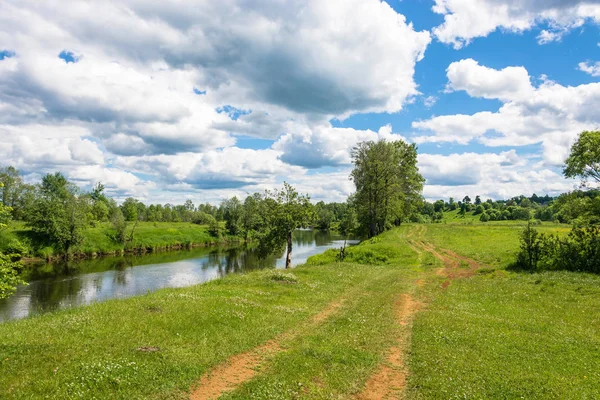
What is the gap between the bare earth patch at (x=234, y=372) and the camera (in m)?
11.8

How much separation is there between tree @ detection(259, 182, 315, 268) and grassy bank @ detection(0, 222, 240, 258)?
56363 mm

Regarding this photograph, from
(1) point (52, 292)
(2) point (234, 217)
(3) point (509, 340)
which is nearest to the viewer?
(3) point (509, 340)

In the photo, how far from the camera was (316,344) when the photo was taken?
1622 cm

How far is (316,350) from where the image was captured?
15.3 meters

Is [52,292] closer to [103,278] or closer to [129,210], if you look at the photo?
[103,278]

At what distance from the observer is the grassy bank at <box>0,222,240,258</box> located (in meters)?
75.3

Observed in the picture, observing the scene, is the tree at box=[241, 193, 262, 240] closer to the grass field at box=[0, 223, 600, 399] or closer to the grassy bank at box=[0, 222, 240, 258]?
the grassy bank at box=[0, 222, 240, 258]

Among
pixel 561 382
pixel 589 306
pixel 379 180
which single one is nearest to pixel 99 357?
pixel 561 382

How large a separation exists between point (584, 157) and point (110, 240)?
332 feet

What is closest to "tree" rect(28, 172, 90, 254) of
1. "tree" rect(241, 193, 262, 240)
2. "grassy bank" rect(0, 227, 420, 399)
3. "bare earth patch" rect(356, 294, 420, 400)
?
"tree" rect(241, 193, 262, 240)

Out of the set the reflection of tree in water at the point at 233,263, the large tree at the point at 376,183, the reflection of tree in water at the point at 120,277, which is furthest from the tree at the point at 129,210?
the large tree at the point at 376,183

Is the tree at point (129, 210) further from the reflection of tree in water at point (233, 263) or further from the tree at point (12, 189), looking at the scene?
the reflection of tree in water at point (233, 263)

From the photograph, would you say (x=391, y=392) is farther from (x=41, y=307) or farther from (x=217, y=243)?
(x=217, y=243)

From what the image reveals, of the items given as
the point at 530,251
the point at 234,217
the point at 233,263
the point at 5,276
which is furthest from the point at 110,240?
the point at 530,251
